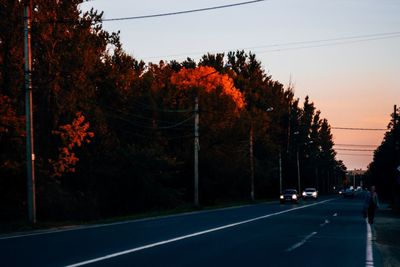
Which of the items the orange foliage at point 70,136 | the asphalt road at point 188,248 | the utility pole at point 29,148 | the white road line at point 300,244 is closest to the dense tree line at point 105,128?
the orange foliage at point 70,136

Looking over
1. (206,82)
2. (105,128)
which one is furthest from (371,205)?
(206,82)

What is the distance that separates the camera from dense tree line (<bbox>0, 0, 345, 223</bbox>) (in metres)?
42.8

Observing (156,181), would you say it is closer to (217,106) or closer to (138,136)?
(138,136)

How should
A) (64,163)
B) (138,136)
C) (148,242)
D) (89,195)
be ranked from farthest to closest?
(138,136) < (89,195) < (64,163) < (148,242)

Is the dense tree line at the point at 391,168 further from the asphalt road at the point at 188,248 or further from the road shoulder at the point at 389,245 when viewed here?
the asphalt road at the point at 188,248

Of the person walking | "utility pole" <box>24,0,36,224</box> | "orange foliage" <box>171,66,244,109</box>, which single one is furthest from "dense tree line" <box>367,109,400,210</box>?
"utility pole" <box>24,0,36,224</box>

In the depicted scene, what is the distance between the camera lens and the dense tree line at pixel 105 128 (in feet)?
140

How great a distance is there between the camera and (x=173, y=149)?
235 feet

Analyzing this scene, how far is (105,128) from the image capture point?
53375mm

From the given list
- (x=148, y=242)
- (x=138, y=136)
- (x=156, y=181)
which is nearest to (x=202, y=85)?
(x=138, y=136)

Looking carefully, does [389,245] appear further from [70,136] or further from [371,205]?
[70,136]

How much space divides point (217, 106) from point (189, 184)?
9.03 meters

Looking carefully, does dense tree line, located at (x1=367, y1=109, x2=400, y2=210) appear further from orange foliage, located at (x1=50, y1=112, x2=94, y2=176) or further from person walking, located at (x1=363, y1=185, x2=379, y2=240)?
orange foliage, located at (x1=50, y1=112, x2=94, y2=176)

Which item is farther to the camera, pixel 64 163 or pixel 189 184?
pixel 189 184
